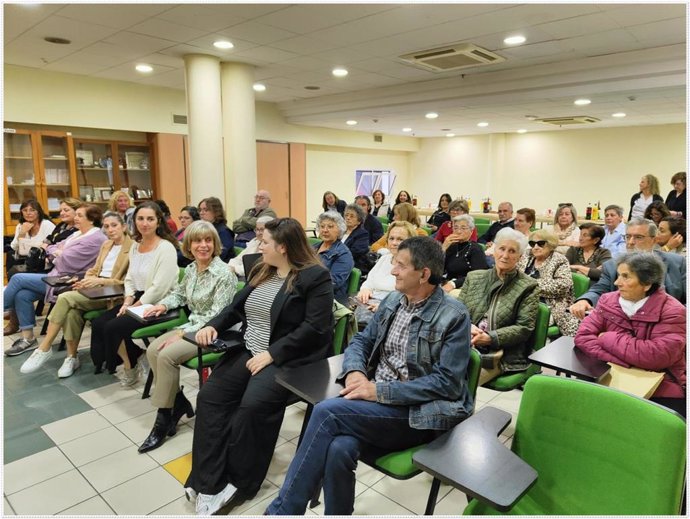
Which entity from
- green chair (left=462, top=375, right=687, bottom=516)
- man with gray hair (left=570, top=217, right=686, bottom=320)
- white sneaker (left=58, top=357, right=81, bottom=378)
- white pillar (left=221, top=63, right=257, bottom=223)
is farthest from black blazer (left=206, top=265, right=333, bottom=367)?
white pillar (left=221, top=63, right=257, bottom=223)

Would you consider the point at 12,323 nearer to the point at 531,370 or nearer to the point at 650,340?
the point at 531,370

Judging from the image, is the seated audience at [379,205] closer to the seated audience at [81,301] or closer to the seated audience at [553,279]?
the seated audience at [81,301]

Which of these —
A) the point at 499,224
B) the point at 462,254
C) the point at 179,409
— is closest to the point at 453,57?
the point at 499,224

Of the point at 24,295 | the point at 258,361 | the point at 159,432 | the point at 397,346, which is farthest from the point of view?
the point at 24,295

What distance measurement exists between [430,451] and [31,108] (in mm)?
7226

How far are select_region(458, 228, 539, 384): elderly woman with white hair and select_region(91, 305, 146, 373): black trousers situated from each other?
2.17 metres

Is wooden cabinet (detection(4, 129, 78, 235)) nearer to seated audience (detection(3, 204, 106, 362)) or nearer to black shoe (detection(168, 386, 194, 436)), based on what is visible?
seated audience (detection(3, 204, 106, 362))

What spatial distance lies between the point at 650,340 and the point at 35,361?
4090 mm

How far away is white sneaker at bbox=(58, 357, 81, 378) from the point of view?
3545 mm

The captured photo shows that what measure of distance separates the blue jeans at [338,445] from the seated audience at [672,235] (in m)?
2.86

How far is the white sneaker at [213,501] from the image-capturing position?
6.89 feet

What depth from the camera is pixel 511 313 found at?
2.47 m

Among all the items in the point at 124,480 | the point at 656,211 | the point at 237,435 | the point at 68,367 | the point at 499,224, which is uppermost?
the point at 656,211

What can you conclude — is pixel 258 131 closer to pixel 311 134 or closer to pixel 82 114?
pixel 311 134
